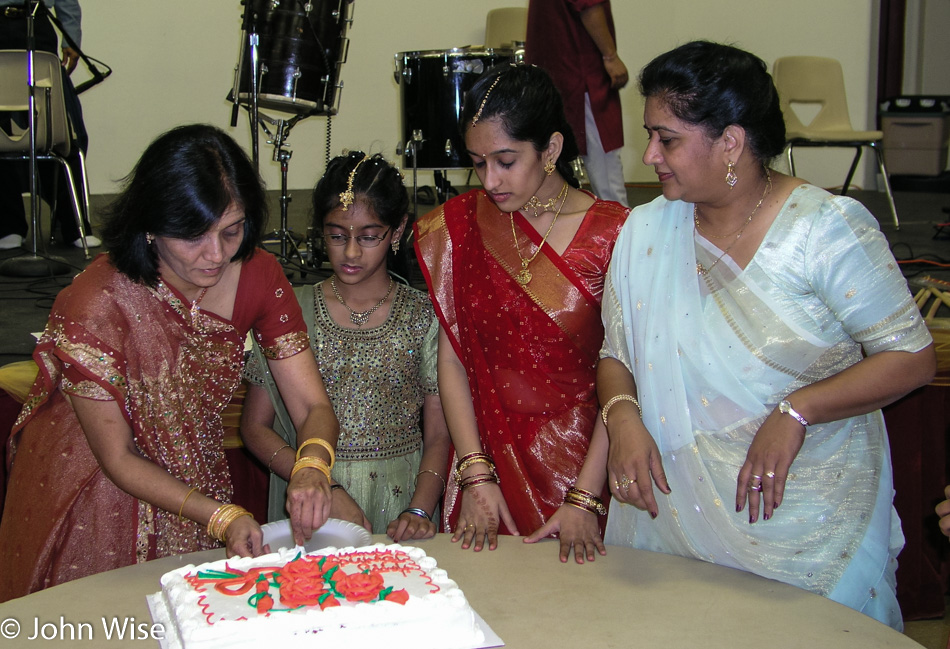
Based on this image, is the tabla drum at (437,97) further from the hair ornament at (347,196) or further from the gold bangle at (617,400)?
the gold bangle at (617,400)

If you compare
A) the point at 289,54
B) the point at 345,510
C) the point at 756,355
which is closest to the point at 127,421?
the point at 345,510

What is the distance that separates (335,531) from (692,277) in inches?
27.5

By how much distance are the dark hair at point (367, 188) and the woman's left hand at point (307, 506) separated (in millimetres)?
754

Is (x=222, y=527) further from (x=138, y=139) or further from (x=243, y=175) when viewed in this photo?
(x=138, y=139)

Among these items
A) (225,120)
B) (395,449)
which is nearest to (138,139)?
(225,120)

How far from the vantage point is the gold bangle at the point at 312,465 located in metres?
1.55

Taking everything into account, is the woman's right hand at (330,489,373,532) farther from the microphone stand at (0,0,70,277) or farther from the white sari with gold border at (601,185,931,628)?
the microphone stand at (0,0,70,277)

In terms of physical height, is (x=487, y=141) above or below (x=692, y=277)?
above

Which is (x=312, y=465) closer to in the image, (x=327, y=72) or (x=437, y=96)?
(x=437, y=96)

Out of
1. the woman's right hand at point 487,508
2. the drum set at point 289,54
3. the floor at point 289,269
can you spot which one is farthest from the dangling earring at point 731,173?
the drum set at point 289,54

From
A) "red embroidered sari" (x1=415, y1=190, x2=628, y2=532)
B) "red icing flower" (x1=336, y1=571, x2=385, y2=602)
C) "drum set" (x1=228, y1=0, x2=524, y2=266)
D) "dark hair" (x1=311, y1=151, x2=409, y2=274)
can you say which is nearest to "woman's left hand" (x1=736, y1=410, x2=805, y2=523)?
"red icing flower" (x1=336, y1=571, x2=385, y2=602)

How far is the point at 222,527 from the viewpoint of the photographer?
4.54 ft

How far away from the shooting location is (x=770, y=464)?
1297mm

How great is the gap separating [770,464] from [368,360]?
102 centimetres
